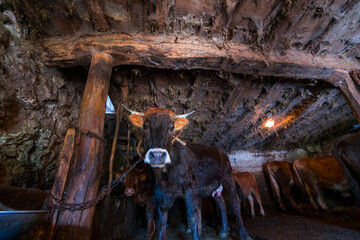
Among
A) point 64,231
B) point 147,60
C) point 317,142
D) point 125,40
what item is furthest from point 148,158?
point 317,142

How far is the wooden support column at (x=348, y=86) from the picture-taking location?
10.6ft

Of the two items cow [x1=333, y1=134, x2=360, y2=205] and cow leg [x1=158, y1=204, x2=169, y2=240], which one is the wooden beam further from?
cow leg [x1=158, y1=204, x2=169, y2=240]

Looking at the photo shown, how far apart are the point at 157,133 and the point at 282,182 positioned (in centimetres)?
871

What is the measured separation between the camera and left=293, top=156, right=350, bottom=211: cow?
231 inches

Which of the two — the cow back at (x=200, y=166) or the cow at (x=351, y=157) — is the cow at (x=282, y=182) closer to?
the cow at (x=351, y=157)

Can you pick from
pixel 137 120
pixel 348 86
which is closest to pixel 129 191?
pixel 137 120

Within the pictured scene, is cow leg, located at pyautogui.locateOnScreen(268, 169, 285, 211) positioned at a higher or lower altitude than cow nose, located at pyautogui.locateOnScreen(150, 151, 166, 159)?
lower

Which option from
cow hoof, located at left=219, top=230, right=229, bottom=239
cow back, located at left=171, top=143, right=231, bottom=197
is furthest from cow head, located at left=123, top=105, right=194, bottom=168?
cow hoof, located at left=219, top=230, right=229, bottom=239

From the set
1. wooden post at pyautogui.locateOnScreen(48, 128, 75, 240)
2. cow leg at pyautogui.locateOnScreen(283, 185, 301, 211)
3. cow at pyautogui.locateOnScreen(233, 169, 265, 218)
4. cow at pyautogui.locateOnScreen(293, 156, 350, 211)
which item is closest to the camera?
wooden post at pyautogui.locateOnScreen(48, 128, 75, 240)

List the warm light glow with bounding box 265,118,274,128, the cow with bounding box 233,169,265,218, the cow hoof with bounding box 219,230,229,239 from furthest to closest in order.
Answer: the cow with bounding box 233,169,265,218 < the warm light glow with bounding box 265,118,274,128 < the cow hoof with bounding box 219,230,229,239

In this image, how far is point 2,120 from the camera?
2.22m

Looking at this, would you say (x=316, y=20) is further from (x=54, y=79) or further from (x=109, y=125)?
(x=109, y=125)

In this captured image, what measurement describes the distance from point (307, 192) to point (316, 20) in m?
7.04

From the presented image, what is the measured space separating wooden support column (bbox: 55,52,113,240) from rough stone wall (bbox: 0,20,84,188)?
1056 millimetres
